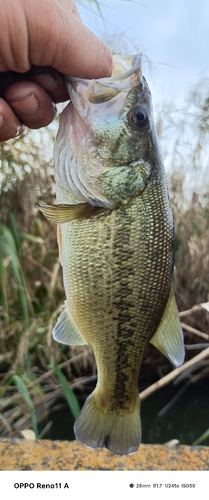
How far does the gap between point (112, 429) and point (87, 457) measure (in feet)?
2.59

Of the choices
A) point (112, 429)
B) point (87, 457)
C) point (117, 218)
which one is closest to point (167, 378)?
point (87, 457)

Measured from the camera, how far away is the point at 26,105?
613 mm

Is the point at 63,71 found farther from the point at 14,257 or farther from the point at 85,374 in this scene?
the point at 85,374

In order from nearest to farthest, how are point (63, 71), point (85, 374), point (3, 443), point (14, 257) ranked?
point (63, 71)
point (14, 257)
point (3, 443)
point (85, 374)

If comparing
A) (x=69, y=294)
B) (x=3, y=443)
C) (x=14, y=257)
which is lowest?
(x=3, y=443)

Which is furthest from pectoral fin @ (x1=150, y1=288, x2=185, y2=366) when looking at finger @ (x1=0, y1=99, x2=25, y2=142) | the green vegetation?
the green vegetation

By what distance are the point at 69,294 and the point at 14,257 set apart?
0.64 m

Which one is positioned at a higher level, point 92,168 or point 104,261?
point 92,168

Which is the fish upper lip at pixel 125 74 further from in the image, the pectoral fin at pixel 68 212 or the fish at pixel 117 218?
the pectoral fin at pixel 68 212

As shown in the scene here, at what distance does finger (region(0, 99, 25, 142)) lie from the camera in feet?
2.03

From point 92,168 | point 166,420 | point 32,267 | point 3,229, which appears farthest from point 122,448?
point 166,420

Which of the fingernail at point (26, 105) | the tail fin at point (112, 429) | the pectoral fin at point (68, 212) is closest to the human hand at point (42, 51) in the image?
the fingernail at point (26, 105)

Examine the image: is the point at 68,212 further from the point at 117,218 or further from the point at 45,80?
the point at 45,80
